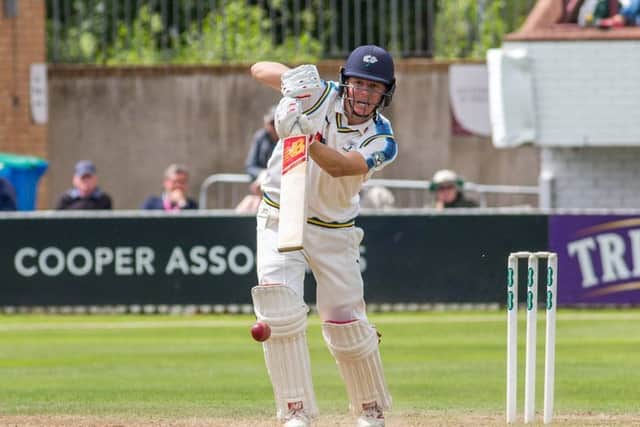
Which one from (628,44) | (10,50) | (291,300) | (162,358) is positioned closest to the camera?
(291,300)

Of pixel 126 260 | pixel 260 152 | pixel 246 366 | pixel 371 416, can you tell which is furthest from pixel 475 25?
pixel 371 416

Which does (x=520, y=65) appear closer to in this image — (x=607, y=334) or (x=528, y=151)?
(x=528, y=151)

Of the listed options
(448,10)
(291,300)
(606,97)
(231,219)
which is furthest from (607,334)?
(448,10)

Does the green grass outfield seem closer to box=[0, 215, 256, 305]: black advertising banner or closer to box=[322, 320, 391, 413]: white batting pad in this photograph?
box=[0, 215, 256, 305]: black advertising banner

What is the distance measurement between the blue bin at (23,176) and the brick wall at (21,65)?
7.72 ft

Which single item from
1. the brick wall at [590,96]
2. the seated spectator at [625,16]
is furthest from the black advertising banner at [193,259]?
the seated spectator at [625,16]

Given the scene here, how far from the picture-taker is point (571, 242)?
49.3 ft

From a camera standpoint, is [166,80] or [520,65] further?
Answer: [166,80]

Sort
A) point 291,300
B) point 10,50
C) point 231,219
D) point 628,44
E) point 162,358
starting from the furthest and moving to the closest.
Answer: point 10,50 < point 628,44 < point 231,219 < point 162,358 < point 291,300

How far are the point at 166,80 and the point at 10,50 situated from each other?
6.40 ft

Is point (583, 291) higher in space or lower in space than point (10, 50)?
lower

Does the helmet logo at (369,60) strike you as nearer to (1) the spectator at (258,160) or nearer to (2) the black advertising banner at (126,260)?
(2) the black advertising banner at (126,260)

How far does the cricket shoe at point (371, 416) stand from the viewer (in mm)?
7574

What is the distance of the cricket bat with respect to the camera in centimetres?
694
